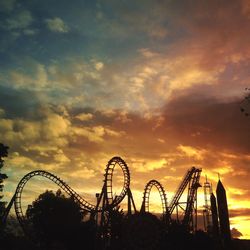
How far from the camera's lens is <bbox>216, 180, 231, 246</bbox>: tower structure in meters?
68.7

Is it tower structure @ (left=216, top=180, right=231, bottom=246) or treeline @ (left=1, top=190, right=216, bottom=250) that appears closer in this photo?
treeline @ (left=1, top=190, right=216, bottom=250)

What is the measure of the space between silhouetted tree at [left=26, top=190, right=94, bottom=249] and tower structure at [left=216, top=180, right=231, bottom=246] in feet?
105

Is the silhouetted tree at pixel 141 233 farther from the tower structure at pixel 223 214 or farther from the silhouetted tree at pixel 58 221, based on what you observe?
the tower structure at pixel 223 214

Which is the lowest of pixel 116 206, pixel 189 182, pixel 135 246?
pixel 135 246

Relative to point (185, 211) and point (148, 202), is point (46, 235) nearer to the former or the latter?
point (148, 202)

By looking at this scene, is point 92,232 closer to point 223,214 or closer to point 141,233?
point 141,233

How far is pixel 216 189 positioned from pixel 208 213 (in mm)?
13675

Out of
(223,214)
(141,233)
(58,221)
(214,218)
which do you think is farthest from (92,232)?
(214,218)

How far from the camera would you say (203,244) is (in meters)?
46.5

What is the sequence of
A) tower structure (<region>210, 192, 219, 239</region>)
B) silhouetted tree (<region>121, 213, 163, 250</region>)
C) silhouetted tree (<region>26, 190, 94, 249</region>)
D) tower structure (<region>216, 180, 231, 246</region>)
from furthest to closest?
tower structure (<region>210, 192, 219, 239</region>) → tower structure (<region>216, 180, 231, 246</region>) → silhouetted tree (<region>26, 190, 94, 249</region>) → silhouetted tree (<region>121, 213, 163, 250</region>)

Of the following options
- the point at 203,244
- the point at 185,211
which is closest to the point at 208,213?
the point at 185,211

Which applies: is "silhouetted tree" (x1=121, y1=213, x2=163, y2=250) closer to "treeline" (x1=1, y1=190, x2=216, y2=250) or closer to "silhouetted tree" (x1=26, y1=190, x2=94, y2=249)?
"treeline" (x1=1, y1=190, x2=216, y2=250)

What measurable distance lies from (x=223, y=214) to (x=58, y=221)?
3977cm

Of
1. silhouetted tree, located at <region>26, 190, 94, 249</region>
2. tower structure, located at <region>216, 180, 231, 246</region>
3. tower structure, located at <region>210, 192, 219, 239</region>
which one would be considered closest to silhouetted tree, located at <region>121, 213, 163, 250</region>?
silhouetted tree, located at <region>26, 190, 94, 249</region>
